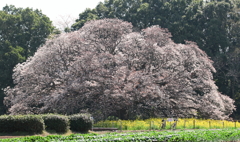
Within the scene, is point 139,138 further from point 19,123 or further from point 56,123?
point 19,123

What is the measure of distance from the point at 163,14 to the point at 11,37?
20.4 metres

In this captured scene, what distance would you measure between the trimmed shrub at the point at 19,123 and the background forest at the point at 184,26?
962 inches

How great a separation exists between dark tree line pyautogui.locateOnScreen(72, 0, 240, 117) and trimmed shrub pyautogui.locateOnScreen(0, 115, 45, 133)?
27077mm

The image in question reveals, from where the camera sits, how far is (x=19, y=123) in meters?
16.5

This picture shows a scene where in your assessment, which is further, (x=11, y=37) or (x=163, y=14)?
(x=163, y=14)

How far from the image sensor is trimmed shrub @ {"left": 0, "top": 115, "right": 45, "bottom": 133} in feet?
53.8

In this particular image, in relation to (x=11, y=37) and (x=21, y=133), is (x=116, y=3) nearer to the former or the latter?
(x=11, y=37)

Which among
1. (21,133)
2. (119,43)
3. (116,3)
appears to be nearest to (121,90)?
(119,43)

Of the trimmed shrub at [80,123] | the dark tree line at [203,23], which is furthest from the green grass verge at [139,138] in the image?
the dark tree line at [203,23]

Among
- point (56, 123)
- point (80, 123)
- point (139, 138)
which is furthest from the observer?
point (80, 123)

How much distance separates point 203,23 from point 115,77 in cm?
2306

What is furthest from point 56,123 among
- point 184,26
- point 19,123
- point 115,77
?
point 184,26

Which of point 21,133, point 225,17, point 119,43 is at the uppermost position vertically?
point 225,17

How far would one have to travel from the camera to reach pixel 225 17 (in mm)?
43875
